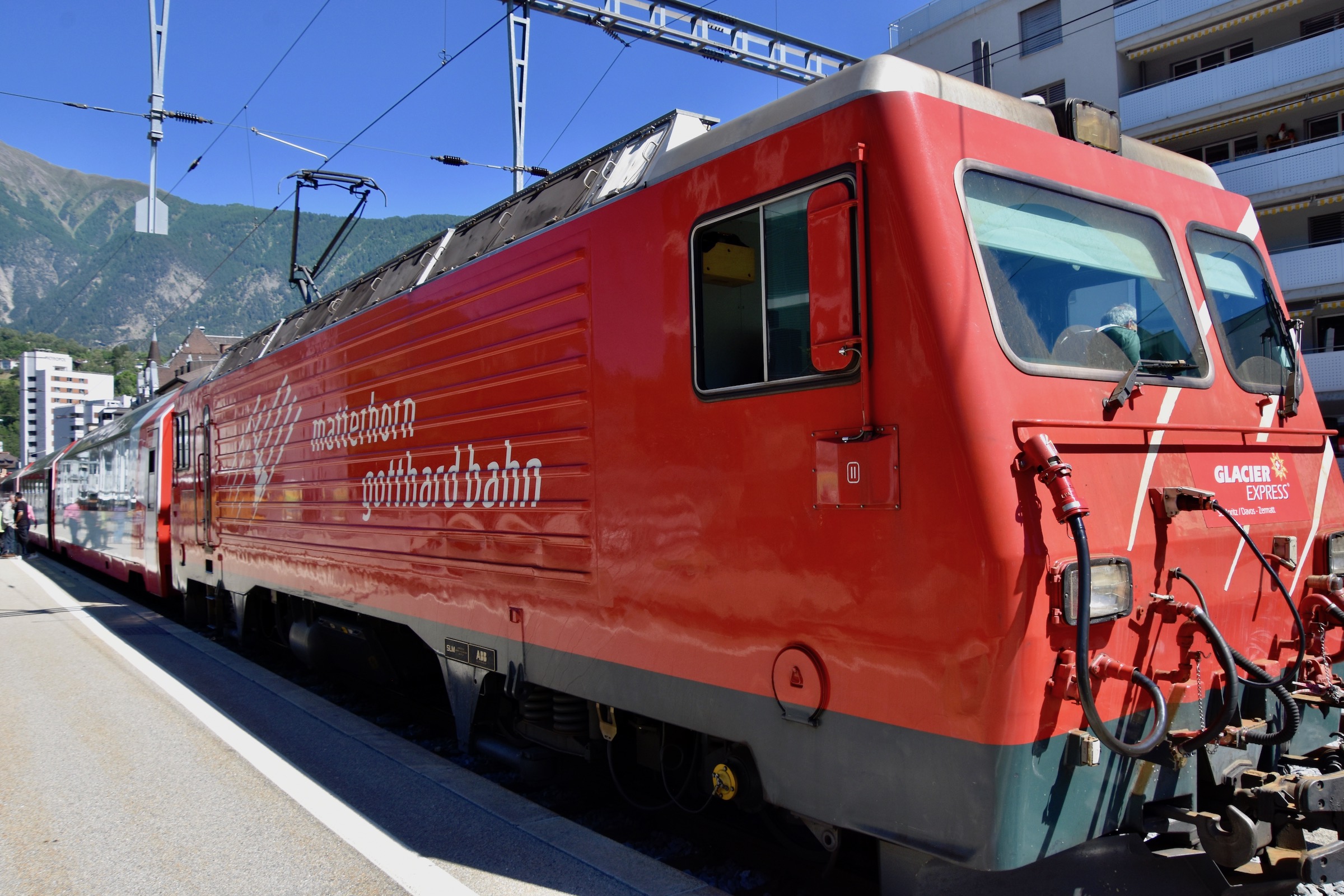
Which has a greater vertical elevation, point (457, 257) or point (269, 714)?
point (457, 257)

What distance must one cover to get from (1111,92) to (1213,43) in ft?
8.41

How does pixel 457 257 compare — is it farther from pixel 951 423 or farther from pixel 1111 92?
pixel 1111 92

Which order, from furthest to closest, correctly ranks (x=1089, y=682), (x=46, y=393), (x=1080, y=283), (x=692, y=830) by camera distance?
(x=46, y=393) < (x=692, y=830) < (x=1080, y=283) < (x=1089, y=682)

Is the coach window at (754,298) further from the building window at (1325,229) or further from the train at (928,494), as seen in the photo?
the building window at (1325,229)

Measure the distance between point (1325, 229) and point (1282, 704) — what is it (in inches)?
1001

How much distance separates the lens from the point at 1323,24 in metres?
22.2

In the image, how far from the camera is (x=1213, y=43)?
24.0 metres

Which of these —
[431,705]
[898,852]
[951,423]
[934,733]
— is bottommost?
[431,705]

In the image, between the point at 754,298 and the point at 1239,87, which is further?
the point at 1239,87

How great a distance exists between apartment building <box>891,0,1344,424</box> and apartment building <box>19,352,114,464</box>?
72233mm

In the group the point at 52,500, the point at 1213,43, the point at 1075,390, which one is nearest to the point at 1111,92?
the point at 1213,43

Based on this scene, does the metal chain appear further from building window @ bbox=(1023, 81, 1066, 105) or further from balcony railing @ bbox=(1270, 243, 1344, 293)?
building window @ bbox=(1023, 81, 1066, 105)

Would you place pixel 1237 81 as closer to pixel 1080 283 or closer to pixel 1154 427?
pixel 1080 283

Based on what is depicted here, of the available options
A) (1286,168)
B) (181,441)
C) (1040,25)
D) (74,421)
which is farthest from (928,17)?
(74,421)
